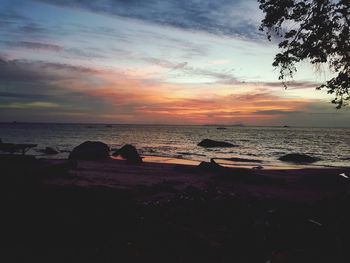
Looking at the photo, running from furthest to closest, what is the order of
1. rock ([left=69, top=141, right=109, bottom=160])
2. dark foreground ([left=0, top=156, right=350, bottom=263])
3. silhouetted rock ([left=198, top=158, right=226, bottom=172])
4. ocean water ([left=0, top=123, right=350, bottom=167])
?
ocean water ([left=0, top=123, right=350, bottom=167]) < rock ([left=69, top=141, right=109, bottom=160]) < silhouetted rock ([left=198, top=158, right=226, bottom=172]) < dark foreground ([left=0, top=156, right=350, bottom=263])

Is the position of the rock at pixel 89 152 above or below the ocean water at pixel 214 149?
above

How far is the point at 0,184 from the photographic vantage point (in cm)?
1189

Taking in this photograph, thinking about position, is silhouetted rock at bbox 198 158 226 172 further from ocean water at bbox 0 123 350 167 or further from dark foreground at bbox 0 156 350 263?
dark foreground at bbox 0 156 350 263

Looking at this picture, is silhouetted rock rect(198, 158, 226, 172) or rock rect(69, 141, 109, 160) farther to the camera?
rock rect(69, 141, 109, 160)

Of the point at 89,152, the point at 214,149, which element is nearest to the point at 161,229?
the point at 89,152

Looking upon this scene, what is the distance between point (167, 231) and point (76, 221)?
2675 mm

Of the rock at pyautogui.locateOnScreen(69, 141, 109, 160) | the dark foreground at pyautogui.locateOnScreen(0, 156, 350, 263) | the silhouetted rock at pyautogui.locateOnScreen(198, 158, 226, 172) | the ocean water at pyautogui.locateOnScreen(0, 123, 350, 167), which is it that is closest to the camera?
the dark foreground at pyautogui.locateOnScreen(0, 156, 350, 263)

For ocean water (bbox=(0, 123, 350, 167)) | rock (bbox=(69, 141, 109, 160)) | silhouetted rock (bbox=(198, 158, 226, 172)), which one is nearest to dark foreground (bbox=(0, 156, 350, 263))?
silhouetted rock (bbox=(198, 158, 226, 172))

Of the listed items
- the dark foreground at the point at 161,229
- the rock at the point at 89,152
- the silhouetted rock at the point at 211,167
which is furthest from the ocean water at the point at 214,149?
the dark foreground at the point at 161,229

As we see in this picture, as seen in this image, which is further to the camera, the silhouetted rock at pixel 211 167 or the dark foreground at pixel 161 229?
the silhouetted rock at pixel 211 167

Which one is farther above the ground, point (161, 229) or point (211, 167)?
point (161, 229)

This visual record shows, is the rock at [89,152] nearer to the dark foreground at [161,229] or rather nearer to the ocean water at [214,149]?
the ocean water at [214,149]

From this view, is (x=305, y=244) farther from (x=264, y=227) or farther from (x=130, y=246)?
(x=130, y=246)

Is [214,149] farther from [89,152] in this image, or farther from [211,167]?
[211,167]
